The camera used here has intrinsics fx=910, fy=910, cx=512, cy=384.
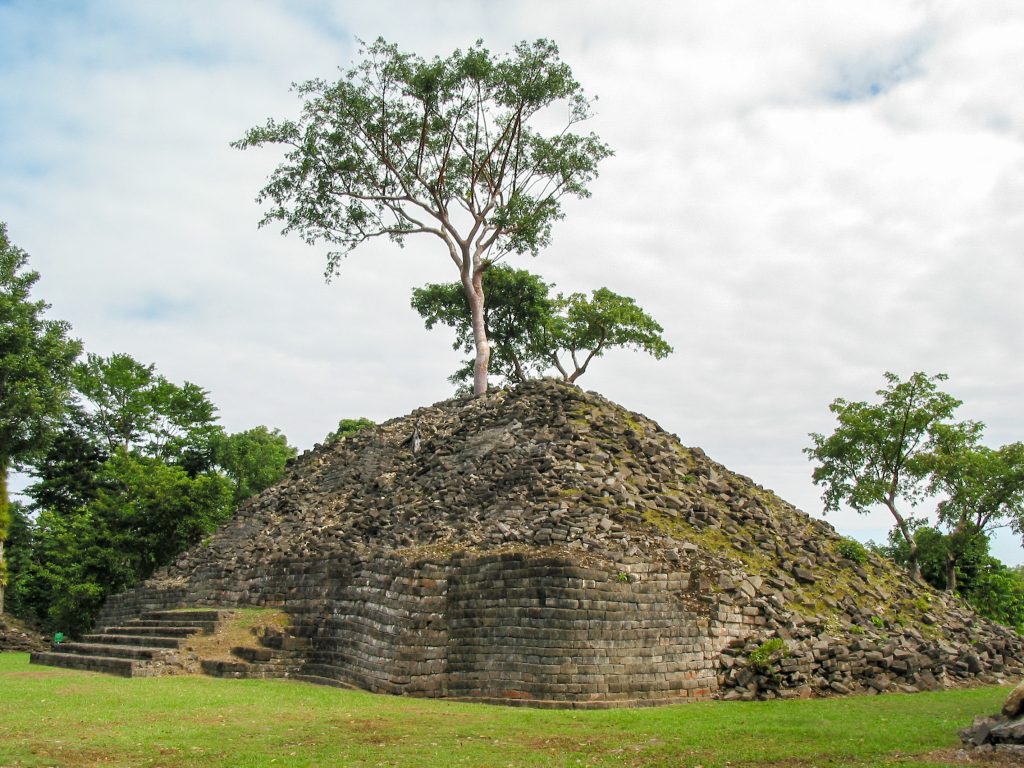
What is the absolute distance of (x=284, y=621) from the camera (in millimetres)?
18578

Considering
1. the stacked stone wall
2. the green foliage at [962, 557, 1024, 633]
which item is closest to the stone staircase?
the stacked stone wall

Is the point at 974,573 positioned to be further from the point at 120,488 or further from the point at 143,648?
the point at 120,488

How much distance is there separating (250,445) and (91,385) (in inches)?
296

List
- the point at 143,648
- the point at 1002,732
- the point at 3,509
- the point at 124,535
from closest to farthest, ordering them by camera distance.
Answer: the point at 1002,732, the point at 143,648, the point at 124,535, the point at 3,509

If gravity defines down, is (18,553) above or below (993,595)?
above

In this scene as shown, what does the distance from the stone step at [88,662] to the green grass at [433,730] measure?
6.33 ft

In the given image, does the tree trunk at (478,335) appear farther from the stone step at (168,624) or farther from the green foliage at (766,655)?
the green foliage at (766,655)

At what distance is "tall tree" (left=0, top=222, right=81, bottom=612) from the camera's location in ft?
94.6

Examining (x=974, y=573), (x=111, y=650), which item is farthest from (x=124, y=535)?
(x=974, y=573)

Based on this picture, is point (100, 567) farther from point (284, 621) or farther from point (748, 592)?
point (748, 592)

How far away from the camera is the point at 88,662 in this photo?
18.0 m

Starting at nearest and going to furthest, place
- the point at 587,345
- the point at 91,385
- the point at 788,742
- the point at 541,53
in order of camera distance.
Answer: the point at 788,742
the point at 541,53
the point at 587,345
the point at 91,385

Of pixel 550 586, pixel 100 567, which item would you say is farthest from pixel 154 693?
pixel 100 567

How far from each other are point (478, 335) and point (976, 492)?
16528mm
